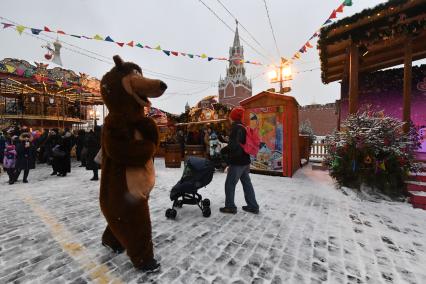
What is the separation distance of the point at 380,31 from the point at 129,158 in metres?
7.08

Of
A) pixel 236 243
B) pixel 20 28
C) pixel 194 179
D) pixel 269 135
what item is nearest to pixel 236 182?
pixel 194 179

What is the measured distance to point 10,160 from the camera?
6188 millimetres

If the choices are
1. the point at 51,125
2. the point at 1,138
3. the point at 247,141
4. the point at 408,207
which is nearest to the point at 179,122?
the point at 1,138

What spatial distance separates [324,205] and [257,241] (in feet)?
7.48

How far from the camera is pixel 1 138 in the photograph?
9766 millimetres

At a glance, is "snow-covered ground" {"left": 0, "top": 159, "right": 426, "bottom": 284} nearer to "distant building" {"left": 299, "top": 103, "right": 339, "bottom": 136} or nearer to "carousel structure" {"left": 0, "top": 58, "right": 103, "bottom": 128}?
"carousel structure" {"left": 0, "top": 58, "right": 103, "bottom": 128}

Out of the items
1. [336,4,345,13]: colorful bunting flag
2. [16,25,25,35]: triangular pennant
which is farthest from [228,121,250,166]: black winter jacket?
[16,25,25,35]: triangular pennant

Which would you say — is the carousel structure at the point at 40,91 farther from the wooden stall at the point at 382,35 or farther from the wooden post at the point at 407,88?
the wooden post at the point at 407,88

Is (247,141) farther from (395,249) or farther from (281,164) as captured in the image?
(281,164)

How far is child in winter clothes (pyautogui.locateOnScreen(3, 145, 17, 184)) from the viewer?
6141 mm

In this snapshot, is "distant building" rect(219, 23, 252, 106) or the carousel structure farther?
"distant building" rect(219, 23, 252, 106)

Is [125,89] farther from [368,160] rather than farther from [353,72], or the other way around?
[353,72]

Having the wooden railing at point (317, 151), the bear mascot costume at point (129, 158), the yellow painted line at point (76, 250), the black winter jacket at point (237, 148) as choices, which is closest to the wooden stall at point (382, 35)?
the black winter jacket at point (237, 148)

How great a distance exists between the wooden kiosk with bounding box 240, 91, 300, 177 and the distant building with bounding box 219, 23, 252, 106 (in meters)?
60.0
